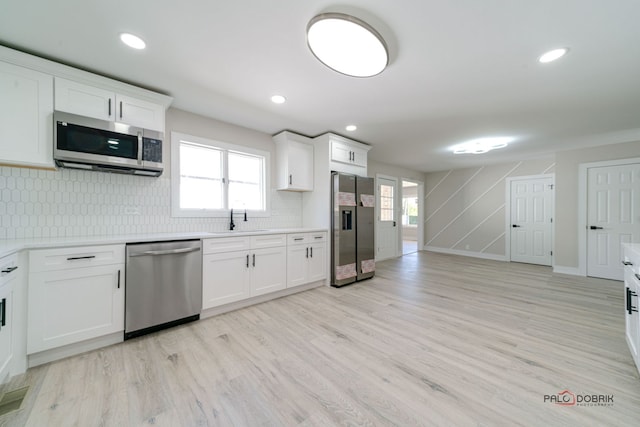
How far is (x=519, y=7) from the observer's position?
1.50 m

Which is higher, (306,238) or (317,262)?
(306,238)

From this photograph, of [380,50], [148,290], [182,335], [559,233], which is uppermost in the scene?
[380,50]

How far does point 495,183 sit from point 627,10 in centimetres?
531

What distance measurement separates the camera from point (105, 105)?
88.0 inches

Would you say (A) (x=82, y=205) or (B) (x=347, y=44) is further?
(A) (x=82, y=205)

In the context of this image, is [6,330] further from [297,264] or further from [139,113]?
[297,264]

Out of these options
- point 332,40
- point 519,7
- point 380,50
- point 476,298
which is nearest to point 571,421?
point 476,298

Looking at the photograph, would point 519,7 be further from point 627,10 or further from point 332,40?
point 332,40

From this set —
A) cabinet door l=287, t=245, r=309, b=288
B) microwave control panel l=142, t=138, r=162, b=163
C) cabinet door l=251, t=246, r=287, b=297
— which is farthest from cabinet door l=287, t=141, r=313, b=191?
microwave control panel l=142, t=138, r=162, b=163

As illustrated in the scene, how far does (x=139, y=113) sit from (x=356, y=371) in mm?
3125

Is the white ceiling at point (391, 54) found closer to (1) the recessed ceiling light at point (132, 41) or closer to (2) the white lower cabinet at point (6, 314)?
(1) the recessed ceiling light at point (132, 41)

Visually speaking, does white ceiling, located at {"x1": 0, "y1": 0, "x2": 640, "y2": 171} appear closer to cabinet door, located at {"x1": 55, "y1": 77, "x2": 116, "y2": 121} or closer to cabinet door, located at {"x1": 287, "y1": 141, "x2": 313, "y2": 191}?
cabinet door, located at {"x1": 55, "y1": 77, "x2": 116, "y2": 121}

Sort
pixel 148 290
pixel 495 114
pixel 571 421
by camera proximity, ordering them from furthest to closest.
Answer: pixel 495 114, pixel 148 290, pixel 571 421

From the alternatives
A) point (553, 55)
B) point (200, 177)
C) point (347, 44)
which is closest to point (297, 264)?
point (200, 177)
